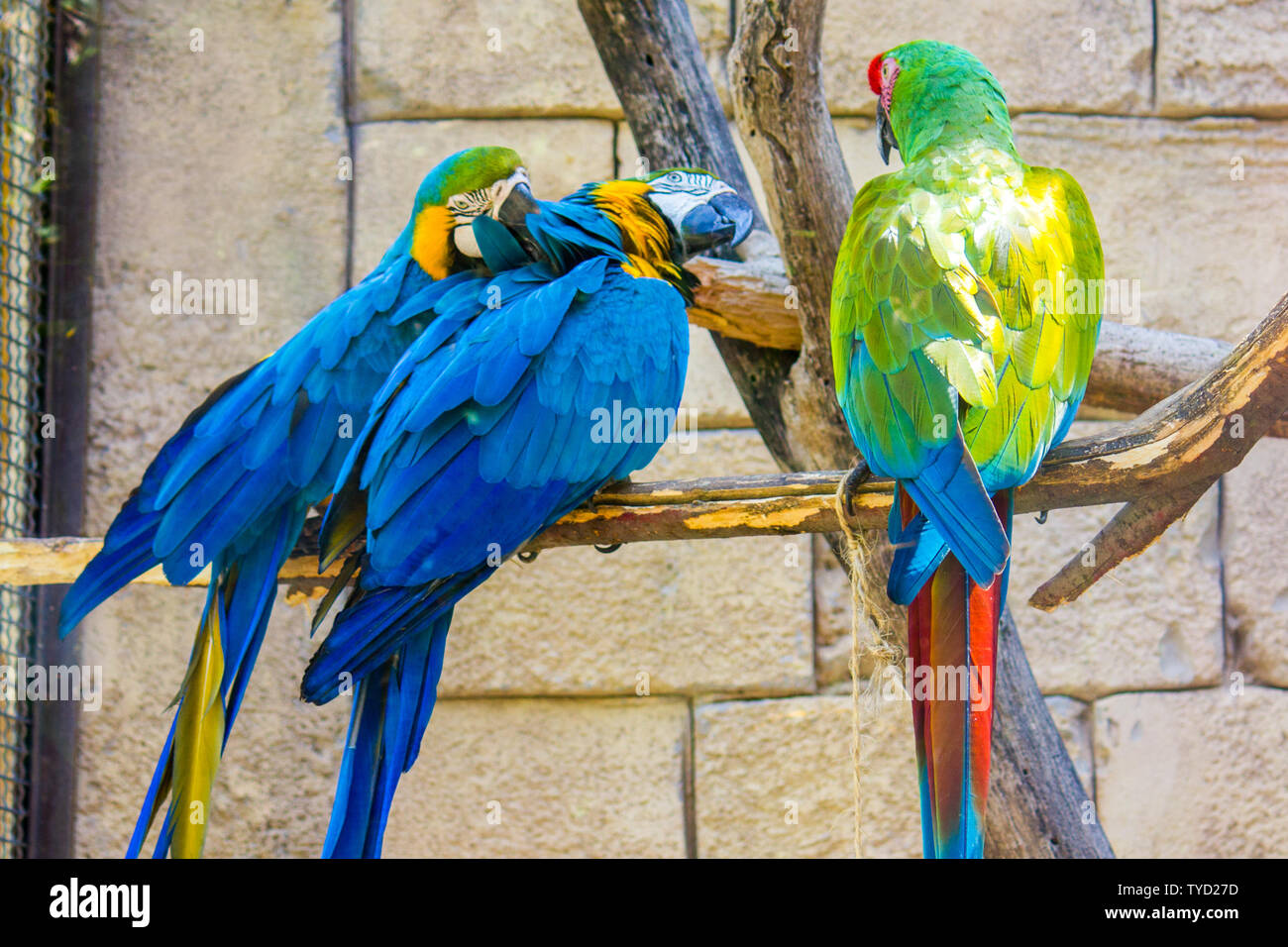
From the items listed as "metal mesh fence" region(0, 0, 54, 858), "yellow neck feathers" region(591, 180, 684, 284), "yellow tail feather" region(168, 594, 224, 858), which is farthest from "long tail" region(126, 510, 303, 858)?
"metal mesh fence" region(0, 0, 54, 858)

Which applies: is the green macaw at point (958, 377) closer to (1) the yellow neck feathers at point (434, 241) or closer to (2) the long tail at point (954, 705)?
(2) the long tail at point (954, 705)

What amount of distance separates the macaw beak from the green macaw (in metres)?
0.32

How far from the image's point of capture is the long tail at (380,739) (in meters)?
1.49

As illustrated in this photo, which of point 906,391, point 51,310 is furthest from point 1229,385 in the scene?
point 51,310

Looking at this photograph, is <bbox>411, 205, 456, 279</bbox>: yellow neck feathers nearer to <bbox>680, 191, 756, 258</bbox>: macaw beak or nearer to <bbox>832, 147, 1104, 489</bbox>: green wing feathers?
<bbox>680, 191, 756, 258</bbox>: macaw beak

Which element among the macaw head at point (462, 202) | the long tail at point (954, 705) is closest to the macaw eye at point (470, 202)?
the macaw head at point (462, 202)

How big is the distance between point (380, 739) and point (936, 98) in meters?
1.18

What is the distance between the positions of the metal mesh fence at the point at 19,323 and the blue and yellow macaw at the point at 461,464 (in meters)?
1.36

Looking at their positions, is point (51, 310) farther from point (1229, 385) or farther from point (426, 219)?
point (1229, 385)

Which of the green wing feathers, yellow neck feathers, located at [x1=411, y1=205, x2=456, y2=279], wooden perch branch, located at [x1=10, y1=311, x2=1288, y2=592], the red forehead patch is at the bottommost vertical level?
wooden perch branch, located at [x1=10, y1=311, x2=1288, y2=592]

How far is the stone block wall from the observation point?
2.63 meters

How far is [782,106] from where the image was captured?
177cm

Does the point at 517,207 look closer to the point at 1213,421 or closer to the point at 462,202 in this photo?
the point at 462,202
